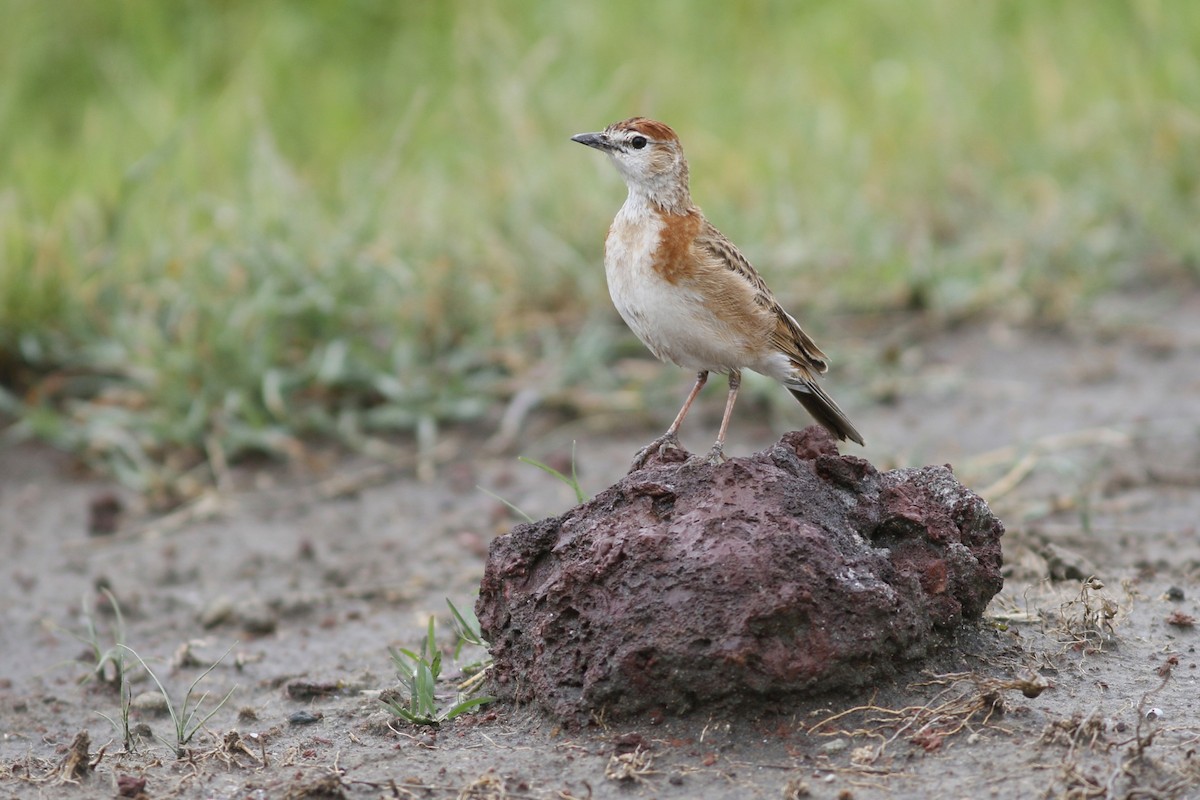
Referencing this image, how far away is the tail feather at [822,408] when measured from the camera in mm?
4754

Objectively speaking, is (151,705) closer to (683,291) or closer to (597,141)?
(683,291)

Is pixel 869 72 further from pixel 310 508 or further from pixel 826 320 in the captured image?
pixel 310 508

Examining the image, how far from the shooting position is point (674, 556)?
3.65 metres

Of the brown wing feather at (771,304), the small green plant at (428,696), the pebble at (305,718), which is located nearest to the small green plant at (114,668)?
the pebble at (305,718)

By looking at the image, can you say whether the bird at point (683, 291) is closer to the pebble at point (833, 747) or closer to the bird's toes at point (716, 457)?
the bird's toes at point (716, 457)

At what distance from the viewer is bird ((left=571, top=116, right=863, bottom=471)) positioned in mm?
4414

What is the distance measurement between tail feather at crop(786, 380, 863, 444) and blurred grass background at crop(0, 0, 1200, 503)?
2.46m

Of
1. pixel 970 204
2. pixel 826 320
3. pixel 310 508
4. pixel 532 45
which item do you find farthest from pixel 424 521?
pixel 532 45

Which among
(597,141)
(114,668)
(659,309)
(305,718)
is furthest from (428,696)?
(597,141)

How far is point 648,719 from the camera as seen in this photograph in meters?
3.64

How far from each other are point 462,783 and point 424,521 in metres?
3.09

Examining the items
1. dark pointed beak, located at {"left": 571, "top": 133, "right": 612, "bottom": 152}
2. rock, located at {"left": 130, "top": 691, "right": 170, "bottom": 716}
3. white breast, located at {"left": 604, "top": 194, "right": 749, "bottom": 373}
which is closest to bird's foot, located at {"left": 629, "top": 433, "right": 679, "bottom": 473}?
white breast, located at {"left": 604, "top": 194, "right": 749, "bottom": 373}

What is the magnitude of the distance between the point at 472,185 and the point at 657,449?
458 centimetres

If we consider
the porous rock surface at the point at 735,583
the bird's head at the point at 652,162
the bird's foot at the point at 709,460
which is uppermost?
the bird's head at the point at 652,162
